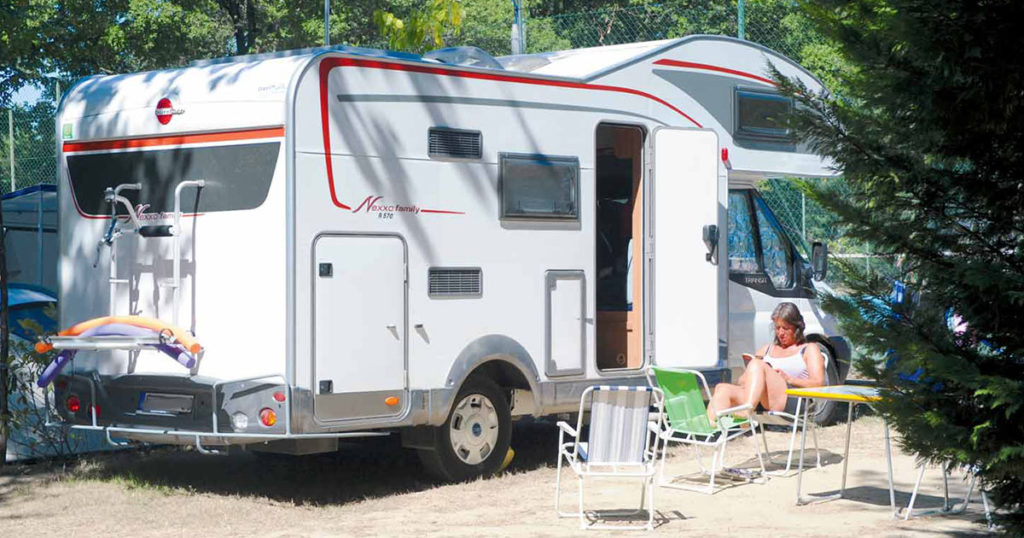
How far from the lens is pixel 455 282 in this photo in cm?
872

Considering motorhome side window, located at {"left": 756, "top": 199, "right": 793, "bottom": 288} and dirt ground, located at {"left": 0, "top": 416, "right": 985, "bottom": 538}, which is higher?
motorhome side window, located at {"left": 756, "top": 199, "right": 793, "bottom": 288}

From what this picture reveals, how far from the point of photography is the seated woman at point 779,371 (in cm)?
902

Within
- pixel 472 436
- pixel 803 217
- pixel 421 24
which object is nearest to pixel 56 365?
pixel 472 436

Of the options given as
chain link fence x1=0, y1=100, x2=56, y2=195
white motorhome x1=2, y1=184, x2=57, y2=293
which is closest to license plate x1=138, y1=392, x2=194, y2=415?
white motorhome x1=2, y1=184, x2=57, y2=293

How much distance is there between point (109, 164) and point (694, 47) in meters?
4.46

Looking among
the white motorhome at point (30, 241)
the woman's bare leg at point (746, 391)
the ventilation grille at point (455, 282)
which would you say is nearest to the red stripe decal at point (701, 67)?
the woman's bare leg at point (746, 391)

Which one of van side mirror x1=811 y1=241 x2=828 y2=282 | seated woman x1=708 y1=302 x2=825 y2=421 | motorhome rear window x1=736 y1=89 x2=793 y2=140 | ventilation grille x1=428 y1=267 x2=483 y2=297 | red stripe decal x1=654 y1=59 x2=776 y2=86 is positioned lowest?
seated woman x1=708 y1=302 x2=825 y2=421

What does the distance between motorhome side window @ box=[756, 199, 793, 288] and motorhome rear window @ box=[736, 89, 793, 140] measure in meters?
0.60

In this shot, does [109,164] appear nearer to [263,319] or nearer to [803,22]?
[263,319]

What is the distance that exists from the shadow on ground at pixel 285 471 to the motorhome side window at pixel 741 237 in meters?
2.12

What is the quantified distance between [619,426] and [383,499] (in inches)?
66.1

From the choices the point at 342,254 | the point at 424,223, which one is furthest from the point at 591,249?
the point at 342,254

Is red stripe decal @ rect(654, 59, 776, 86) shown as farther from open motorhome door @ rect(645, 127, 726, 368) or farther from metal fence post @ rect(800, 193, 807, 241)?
metal fence post @ rect(800, 193, 807, 241)

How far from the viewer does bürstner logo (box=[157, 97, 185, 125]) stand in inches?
334
